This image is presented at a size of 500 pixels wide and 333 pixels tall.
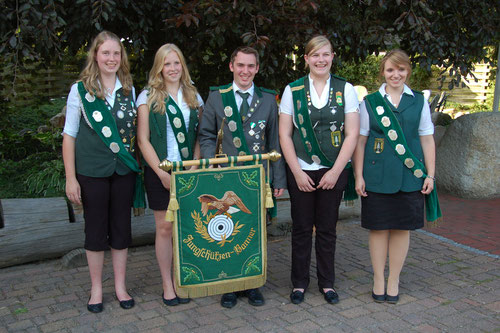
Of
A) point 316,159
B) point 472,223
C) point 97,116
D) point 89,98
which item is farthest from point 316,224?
point 472,223

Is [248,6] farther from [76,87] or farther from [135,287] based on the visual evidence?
[135,287]

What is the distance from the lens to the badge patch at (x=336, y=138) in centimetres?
365

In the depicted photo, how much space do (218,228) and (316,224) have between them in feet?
2.56

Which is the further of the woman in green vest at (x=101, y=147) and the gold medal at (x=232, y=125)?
the gold medal at (x=232, y=125)

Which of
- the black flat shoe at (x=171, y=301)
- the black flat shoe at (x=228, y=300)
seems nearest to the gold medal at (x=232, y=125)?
the black flat shoe at (x=228, y=300)

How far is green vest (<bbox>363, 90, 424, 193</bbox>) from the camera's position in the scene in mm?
3598

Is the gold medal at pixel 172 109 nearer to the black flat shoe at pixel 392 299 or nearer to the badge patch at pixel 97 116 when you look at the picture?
the badge patch at pixel 97 116

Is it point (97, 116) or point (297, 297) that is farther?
point (297, 297)

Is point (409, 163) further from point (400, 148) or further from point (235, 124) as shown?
point (235, 124)

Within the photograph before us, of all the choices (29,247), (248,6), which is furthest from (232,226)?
(29,247)

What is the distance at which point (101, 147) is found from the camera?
11.5 feet

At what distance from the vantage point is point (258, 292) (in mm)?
3910

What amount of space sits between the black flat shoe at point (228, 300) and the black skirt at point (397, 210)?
1.16 m

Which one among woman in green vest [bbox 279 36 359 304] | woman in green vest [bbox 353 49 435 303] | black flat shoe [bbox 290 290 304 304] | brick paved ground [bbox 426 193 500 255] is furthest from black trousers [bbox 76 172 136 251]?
brick paved ground [bbox 426 193 500 255]
